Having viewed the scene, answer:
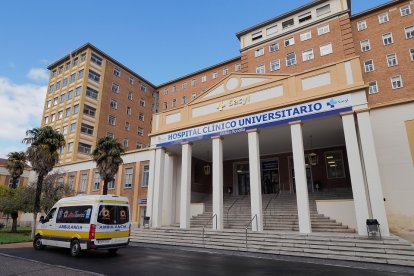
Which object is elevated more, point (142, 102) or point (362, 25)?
point (362, 25)

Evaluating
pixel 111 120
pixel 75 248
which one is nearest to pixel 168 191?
pixel 75 248

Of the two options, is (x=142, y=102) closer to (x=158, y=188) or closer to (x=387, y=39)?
(x=158, y=188)

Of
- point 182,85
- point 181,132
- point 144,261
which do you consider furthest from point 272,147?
point 182,85

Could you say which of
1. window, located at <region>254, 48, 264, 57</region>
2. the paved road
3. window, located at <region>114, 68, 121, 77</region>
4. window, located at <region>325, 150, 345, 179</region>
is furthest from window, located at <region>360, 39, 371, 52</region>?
window, located at <region>114, 68, 121, 77</region>

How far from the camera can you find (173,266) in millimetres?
8914

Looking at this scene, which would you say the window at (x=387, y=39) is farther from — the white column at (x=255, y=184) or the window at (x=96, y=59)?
the window at (x=96, y=59)

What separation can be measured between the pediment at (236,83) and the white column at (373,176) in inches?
195

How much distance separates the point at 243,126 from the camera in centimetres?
1602

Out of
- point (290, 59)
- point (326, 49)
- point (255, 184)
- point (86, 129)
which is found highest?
point (290, 59)

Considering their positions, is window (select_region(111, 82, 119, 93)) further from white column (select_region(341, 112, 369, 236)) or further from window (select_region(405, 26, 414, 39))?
window (select_region(405, 26, 414, 39))

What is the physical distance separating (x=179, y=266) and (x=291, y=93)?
1048 centimetres

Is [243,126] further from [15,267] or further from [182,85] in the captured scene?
[182,85]

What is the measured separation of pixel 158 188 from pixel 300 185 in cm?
948

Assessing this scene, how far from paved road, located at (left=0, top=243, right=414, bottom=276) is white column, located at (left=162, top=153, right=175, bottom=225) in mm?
7707
